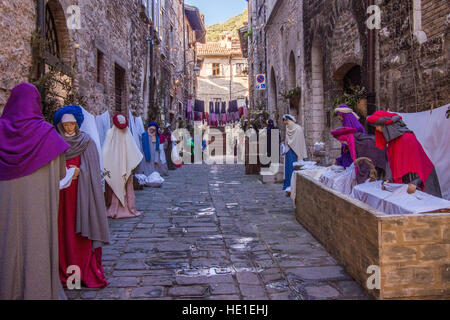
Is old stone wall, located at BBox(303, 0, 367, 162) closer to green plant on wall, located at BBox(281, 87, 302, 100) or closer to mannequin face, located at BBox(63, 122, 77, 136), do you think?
green plant on wall, located at BBox(281, 87, 302, 100)

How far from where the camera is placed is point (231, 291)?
3.51 metres

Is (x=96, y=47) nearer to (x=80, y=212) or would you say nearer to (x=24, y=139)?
(x=80, y=212)

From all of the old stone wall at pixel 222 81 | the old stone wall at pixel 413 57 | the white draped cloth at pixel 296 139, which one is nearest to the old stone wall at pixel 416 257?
the old stone wall at pixel 413 57

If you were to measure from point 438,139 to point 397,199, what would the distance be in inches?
66.0

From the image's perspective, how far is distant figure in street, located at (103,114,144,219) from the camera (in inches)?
270

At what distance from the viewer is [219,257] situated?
4.53 metres

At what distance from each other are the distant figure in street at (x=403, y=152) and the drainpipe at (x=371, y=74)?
306 cm

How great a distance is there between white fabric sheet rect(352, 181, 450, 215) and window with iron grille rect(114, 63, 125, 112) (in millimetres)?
8178

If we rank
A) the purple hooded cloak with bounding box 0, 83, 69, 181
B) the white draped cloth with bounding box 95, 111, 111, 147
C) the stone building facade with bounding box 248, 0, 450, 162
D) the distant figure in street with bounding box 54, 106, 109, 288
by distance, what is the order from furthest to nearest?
the white draped cloth with bounding box 95, 111, 111, 147 < the stone building facade with bounding box 248, 0, 450, 162 < the distant figure in street with bounding box 54, 106, 109, 288 < the purple hooded cloak with bounding box 0, 83, 69, 181

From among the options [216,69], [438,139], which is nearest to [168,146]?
[438,139]

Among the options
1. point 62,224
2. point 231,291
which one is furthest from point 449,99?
point 62,224

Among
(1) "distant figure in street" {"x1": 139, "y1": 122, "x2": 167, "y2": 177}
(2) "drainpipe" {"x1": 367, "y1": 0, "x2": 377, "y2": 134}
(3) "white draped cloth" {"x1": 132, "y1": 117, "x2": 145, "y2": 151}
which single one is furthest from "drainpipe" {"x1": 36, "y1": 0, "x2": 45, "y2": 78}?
(2) "drainpipe" {"x1": 367, "y1": 0, "x2": 377, "y2": 134}
